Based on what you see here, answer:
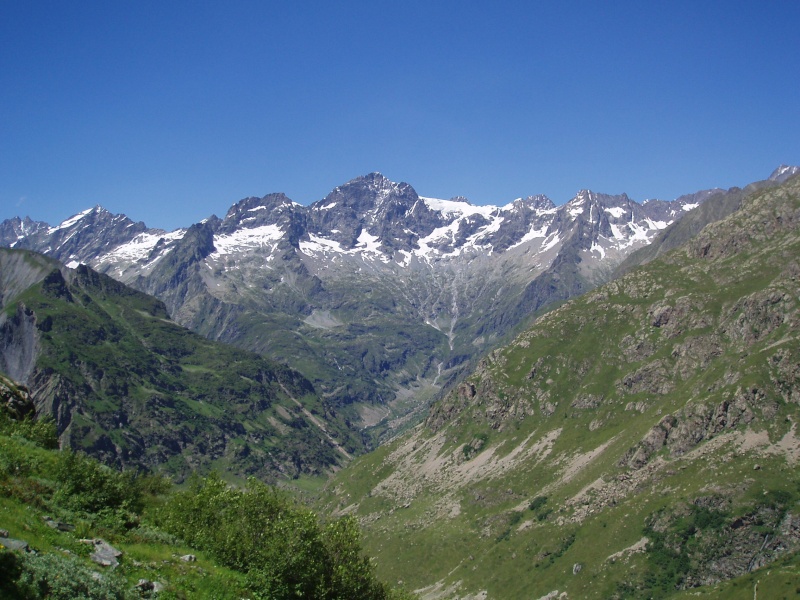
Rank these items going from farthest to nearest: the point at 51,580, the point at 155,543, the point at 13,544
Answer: the point at 155,543 < the point at 13,544 < the point at 51,580

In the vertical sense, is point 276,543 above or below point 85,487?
below

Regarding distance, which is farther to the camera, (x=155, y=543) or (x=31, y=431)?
(x=31, y=431)

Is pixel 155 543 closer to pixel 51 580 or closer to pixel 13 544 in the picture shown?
pixel 13 544

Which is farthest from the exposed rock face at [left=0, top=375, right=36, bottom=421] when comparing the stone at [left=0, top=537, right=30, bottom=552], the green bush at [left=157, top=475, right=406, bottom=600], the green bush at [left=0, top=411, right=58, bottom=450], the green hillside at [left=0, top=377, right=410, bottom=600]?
the stone at [left=0, top=537, right=30, bottom=552]

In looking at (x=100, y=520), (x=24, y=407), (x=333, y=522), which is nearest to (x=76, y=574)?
(x=100, y=520)

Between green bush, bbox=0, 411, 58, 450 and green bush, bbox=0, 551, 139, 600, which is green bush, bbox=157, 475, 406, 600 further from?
green bush, bbox=0, 411, 58, 450

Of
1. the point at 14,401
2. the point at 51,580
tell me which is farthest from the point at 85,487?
the point at 14,401

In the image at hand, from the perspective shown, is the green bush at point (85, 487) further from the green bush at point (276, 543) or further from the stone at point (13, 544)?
the stone at point (13, 544)

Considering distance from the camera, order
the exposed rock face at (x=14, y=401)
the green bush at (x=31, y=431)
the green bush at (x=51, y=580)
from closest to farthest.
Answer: the green bush at (x=51, y=580), the green bush at (x=31, y=431), the exposed rock face at (x=14, y=401)

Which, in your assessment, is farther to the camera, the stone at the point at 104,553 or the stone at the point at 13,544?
the stone at the point at 104,553

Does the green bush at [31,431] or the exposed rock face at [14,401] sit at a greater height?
the exposed rock face at [14,401]

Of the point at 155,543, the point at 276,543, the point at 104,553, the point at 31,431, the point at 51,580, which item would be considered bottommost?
the point at 276,543

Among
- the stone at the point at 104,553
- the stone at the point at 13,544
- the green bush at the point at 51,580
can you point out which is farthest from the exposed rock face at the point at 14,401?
the green bush at the point at 51,580

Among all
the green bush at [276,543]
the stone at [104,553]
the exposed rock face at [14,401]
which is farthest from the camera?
the exposed rock face at [14,401]
